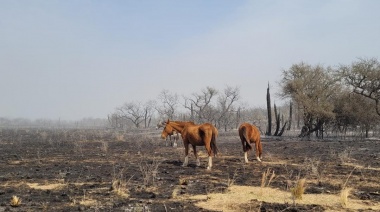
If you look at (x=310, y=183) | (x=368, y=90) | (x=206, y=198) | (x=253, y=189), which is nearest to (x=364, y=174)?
(x=310, y=183)

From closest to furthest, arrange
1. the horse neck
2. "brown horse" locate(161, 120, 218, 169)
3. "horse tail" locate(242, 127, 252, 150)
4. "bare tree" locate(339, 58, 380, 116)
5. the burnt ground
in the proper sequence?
the burnt ground < "brown horse" locate(161, 120, 218, 169) < "horse tail" locate(242, 127, 252, 150) < the horse neck < "bare tree" locate(339, 58, 380, 116)

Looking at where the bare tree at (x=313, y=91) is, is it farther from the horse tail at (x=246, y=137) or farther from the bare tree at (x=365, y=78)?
the horse tail at (x=246, y=137)

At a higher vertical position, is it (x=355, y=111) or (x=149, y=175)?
(x=355, y=111)

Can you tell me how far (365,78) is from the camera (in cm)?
3300

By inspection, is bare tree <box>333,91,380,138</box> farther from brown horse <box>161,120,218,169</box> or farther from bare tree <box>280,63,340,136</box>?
brown horse <box>161,120,218,169</box>

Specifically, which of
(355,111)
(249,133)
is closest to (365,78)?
(355,111)

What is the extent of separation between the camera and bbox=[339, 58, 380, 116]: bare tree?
32.6m

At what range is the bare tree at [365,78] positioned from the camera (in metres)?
32.6

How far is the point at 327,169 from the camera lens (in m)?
13.4

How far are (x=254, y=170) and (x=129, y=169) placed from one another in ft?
16.2

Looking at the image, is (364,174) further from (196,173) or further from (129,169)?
(129,169)

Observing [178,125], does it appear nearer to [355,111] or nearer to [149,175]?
[149,175]

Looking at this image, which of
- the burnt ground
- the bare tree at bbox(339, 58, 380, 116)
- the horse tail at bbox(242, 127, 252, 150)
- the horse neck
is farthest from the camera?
A: the bare tree at bbox(339, 58, 380, 116)

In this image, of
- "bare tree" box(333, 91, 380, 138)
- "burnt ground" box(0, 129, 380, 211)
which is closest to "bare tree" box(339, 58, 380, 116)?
"bare tree" box(333, 91, 380, 138)
